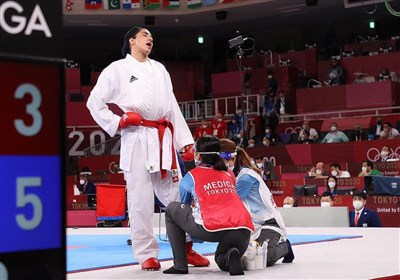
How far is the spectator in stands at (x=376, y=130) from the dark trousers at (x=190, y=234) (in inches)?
540

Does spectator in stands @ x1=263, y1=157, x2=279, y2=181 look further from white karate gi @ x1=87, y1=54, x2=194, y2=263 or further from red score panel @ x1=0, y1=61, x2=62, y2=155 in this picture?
red score panel @ x1=0, y1=61, x2=62, y2=155

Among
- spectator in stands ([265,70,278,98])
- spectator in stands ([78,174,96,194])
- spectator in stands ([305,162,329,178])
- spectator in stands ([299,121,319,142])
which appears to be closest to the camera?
spectator in stands ([305,162,329,178])

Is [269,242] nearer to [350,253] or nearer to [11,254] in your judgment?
[350,253]

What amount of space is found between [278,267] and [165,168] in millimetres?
1149

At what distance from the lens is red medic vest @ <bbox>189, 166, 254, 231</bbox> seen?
5070 millimetres

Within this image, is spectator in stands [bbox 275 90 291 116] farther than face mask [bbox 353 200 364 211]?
Yes

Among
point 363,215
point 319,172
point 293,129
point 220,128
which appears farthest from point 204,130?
point 363,215

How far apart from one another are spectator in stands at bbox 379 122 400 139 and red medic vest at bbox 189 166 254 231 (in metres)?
13.3

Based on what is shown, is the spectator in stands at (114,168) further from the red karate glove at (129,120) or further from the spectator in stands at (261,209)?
the red karate glove at (129,120)

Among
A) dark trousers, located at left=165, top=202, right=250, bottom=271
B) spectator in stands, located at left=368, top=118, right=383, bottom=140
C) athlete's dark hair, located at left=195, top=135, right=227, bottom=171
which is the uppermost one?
spectator in stands, located at left=368, top=118, right=383, bottom=140

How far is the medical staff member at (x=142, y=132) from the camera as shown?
18.0 feet

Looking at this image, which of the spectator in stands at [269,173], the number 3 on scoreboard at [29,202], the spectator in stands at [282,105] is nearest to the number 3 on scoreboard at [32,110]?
the number 3 on scoreboard at [29,202]

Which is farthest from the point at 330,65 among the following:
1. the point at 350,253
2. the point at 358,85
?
the point at 350,253

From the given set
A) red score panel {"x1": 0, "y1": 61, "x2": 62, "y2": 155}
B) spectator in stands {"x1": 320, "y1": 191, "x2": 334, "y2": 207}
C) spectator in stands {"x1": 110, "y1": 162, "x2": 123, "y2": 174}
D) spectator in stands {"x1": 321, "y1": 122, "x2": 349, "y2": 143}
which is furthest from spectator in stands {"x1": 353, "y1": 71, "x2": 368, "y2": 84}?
red score panel {"x1": 0, "y1": 61, "x2": 62, "y2": 155}
